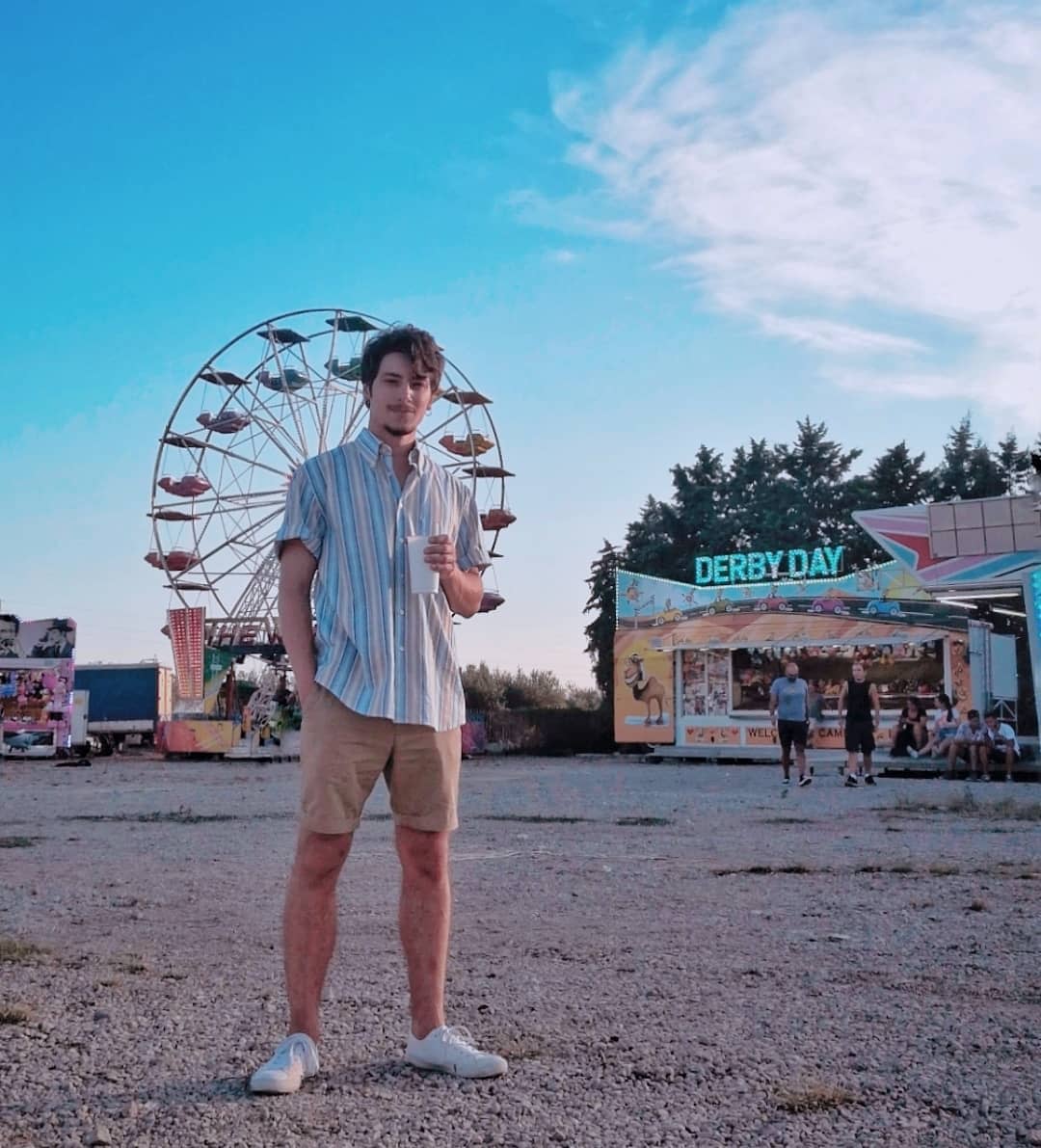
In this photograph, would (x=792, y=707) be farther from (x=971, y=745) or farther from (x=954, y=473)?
(x=954, y=473)

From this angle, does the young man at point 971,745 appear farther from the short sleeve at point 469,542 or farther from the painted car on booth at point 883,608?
the short sleeve at point 469,542

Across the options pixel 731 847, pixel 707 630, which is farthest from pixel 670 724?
pixel 731 847

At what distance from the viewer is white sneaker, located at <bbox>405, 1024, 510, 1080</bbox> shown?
105 inches

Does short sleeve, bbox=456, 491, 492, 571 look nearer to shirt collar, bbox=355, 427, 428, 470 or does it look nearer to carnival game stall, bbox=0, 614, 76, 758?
shirt collar, bbox=355, 427, 428, 470

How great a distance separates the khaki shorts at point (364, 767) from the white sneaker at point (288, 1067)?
459 mm

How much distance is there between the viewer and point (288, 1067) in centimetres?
259

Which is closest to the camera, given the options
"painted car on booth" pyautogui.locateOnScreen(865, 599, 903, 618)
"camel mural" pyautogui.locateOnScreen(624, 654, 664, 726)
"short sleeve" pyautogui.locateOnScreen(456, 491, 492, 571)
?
"short sleeve" pyautogui.locateOnScreen(456, 491, 492, 571)

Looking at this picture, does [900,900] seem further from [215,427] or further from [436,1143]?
[215,427]

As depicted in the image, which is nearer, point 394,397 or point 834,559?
point 394,397

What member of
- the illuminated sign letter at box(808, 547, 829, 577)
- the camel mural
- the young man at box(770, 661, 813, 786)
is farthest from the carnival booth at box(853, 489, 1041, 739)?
the camel mural

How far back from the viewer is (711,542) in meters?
43.3

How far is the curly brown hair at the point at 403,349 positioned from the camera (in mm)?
3027

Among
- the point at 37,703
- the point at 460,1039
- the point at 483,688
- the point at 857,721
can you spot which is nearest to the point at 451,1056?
the point at 460,1039

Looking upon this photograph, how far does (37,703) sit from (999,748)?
20.2 metres
